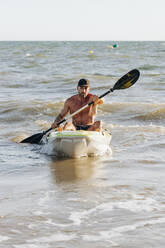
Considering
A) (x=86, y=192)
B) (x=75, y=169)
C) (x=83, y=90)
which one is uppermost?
(x=83, y=90)

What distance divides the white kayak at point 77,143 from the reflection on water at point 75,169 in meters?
0.12

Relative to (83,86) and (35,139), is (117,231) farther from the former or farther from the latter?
(35,139)

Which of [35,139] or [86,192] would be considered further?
[35,139]

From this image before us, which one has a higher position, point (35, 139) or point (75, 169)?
point (35, 139)

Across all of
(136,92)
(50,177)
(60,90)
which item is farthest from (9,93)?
(50,177)

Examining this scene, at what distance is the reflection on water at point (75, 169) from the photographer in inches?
250

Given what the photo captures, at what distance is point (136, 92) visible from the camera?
1750cm

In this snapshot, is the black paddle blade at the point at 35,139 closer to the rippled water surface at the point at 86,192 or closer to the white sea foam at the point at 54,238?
the rippled water surface at the point at 86,192

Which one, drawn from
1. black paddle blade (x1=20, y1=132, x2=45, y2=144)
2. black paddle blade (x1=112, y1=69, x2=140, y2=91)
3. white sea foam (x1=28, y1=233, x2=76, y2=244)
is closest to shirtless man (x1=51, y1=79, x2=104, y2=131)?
black paddle blade (x1=112, y1=69, x2=140, y2=91)

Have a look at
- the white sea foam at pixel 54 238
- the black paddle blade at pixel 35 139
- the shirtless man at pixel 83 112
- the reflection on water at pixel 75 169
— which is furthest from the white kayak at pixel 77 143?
the white sea foam at pixel 54 238

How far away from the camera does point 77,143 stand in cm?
720

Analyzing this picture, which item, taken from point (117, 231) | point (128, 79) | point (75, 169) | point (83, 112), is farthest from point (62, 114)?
point (117, 231)

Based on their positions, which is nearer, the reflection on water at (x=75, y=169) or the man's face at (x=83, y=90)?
the reflection on water at (x=75, y=169)

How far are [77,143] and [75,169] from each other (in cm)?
54
